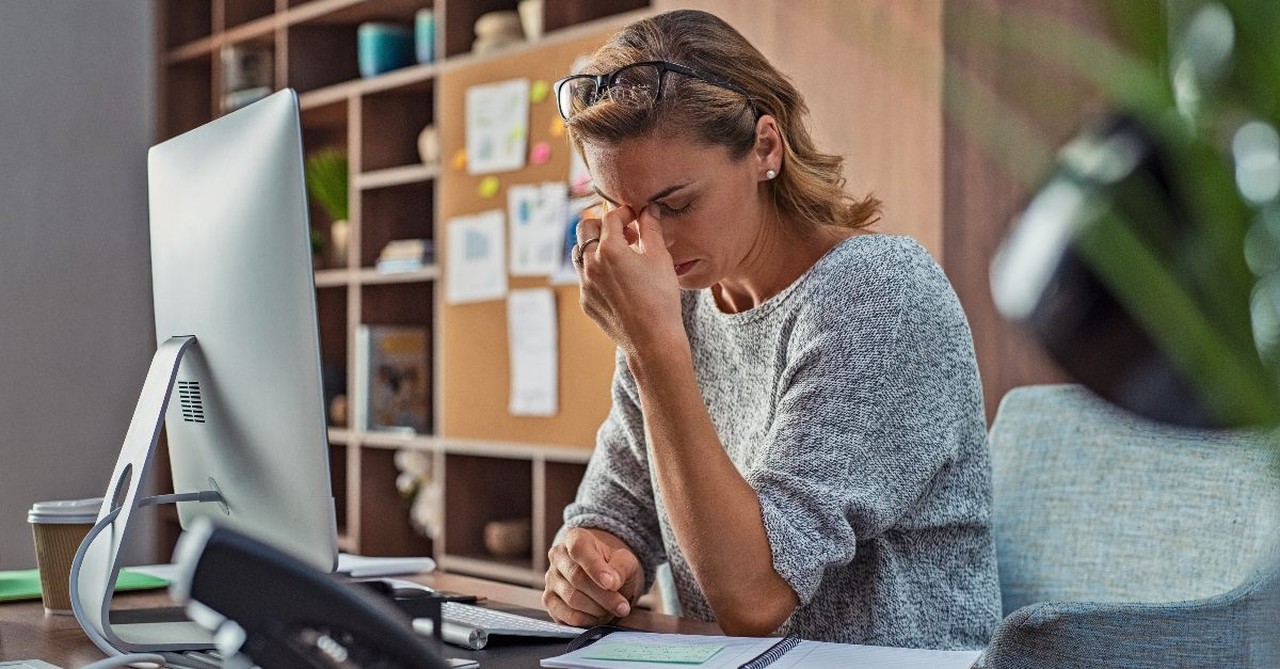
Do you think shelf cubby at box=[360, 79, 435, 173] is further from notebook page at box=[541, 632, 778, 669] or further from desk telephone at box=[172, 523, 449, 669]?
desk telephone at box=[172, 523, 449, 669]

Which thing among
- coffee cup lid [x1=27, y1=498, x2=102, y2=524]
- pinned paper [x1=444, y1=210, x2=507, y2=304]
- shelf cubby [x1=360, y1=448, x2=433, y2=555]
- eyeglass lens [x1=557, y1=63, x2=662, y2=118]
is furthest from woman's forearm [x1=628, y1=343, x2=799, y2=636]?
shelf cubby [x1=360, y1=448, x2=433, y2=555]

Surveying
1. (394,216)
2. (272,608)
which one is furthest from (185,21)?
(272,608)

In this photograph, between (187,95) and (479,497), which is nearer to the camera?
(479,497)

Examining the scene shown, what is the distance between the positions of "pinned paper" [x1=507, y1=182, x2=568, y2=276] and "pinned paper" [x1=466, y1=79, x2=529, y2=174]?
95mm

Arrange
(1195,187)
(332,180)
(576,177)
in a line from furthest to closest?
(332,180), (576,177), (1195,187)

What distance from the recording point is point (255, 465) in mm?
1037

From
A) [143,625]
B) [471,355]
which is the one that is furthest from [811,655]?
[471,355]

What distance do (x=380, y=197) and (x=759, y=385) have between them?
2553 millimetres

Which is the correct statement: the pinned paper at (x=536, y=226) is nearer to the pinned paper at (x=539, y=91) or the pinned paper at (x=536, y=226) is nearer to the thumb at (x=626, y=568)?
the pinned paper at (x=539, y=91)

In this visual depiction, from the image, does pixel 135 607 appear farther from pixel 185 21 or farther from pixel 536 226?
pixel 185 21

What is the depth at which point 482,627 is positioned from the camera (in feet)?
3.70

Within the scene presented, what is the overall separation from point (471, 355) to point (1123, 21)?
3133 mm

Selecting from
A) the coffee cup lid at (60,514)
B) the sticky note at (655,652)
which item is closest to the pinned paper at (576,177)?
the coffee cup lid at (60,514)

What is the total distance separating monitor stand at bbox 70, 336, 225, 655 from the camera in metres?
1.05
